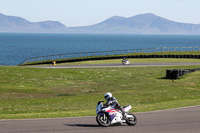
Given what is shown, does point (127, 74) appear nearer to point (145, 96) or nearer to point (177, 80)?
point (177, 80)

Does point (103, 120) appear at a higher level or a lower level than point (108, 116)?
lower

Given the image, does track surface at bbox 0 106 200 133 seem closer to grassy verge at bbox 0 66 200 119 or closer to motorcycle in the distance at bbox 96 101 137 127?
motorcycle in the distance at bbox 96 101 137 127

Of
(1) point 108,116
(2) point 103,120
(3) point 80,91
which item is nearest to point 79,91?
(3) point 80,91

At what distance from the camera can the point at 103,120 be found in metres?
16.2

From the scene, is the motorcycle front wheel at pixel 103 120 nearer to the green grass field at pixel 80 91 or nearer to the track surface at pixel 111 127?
the track surface at pixel 111 127

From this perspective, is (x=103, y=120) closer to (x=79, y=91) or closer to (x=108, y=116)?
(x=108, y=116)

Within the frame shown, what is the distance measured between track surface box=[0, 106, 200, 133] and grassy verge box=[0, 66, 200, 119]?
1966 mm

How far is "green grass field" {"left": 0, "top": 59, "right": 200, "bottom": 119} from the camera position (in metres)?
23.5

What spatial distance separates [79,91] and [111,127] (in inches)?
721

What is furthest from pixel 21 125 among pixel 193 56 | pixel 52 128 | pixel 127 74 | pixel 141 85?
pixel 193 56

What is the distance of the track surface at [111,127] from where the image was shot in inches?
602

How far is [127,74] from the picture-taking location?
48688mm

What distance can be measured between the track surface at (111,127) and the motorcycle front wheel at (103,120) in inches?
9.0

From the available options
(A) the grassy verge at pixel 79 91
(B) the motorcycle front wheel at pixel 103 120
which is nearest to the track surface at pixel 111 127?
(B) the motorcycle front wheel at pixel 103 120
